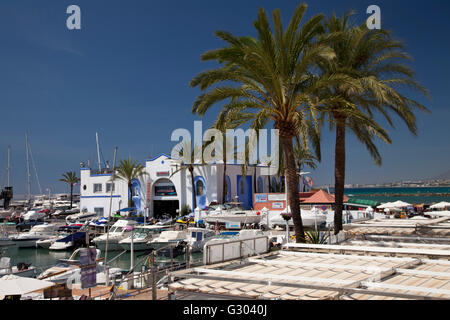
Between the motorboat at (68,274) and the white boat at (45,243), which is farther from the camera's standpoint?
the white boat at (45,243)

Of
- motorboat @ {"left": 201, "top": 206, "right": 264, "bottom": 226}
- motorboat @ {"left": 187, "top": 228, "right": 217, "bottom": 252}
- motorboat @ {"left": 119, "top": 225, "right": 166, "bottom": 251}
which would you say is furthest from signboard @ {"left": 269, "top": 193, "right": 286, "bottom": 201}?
motorboat @ {"left": 119, "top": 225, "right": 166, "bottom": 251}

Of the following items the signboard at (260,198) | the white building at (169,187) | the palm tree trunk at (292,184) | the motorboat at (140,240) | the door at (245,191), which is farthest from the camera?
the door at (245,191)

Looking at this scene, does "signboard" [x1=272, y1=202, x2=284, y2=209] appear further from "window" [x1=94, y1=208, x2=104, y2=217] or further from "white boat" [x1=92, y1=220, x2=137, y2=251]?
"window" [x1=94, y1=208, x2=104, y2=217]

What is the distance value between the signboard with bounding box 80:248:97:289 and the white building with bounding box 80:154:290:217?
32534 millimetres

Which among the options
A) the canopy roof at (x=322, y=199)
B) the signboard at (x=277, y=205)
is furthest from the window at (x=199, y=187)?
the canopy roof at (x=322, y=199)

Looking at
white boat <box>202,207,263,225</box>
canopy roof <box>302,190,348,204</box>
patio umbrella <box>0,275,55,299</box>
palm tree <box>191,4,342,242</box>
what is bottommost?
white boat <box>202,207,263,225</box>

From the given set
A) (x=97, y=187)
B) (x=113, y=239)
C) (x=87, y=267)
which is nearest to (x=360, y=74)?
(x=87, y=267)

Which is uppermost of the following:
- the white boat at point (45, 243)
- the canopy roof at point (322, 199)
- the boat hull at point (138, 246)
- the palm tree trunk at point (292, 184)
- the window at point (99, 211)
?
the palm tree trunk at point (292, 184)

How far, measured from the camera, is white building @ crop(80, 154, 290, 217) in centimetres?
4806

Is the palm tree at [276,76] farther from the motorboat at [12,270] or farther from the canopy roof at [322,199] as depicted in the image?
the canopy roof at [322,199]

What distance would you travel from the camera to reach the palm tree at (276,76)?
13516 mm

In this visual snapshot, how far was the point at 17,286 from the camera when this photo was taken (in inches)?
448

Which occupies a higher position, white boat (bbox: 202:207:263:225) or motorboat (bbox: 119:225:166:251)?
white boat (bbox: 202:207:263:225)

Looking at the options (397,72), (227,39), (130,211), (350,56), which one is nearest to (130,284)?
(227,39)
